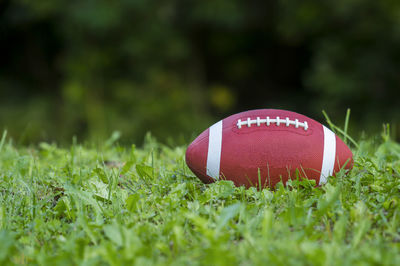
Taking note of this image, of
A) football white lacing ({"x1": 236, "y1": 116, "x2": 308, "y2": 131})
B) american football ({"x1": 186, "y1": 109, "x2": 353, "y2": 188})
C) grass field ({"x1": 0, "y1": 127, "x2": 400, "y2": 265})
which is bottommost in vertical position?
grass field ({"x1": 0, "y1": 127, "x2": 400, "y2": 265})

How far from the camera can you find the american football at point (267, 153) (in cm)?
196

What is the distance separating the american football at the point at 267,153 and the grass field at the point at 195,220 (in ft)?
0.23

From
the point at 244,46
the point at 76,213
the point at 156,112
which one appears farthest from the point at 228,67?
the point at 76,213

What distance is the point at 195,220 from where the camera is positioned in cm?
149

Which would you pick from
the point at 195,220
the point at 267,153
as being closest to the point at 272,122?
the point at 267,153

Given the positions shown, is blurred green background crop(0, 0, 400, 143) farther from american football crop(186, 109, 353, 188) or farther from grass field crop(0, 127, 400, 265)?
grass field crop(0, 127, 400, 265)

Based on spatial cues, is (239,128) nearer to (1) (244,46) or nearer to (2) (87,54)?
(2) (87,54)

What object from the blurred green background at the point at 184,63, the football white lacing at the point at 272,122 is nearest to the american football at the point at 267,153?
the football white lacing at the point at 272,122

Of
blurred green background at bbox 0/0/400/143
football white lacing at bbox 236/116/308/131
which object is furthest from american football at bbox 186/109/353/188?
blurred green background at bbox 0/0/400/143

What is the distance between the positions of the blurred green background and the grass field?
633 cm

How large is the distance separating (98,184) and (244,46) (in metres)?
10.7

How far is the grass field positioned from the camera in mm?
1324

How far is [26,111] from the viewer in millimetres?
10164

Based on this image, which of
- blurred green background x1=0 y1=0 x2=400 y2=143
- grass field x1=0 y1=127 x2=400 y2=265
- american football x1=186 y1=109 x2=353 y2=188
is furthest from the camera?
blurred green background x1=0 y1=0 x2=400 y2=143
